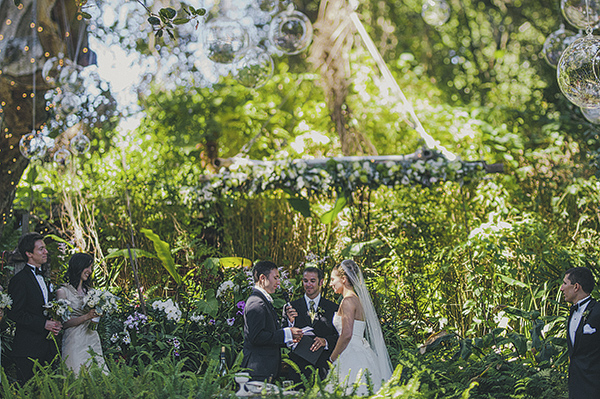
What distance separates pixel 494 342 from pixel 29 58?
5160 mm

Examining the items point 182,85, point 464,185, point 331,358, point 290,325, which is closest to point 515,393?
point 331,358

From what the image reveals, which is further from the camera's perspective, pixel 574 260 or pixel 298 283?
pixel 298 283

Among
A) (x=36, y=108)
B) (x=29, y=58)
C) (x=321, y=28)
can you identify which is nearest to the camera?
(x=29, y=58)

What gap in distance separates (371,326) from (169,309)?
6.38 feet

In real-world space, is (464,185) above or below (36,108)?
below

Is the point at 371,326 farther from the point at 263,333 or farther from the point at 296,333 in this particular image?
the point at 263,333

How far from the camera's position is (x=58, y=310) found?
177 inches

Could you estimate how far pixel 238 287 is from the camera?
5996 millimetres

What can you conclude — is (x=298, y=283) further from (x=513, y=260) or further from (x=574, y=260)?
(x=574, y=260)

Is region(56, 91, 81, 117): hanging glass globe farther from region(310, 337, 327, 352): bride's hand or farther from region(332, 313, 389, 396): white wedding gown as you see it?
region(332, 313, 389, 396): white wedding gown

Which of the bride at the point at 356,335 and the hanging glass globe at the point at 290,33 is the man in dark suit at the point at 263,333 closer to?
the bride at the point at 356,335

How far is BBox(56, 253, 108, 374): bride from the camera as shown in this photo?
4.70 metres

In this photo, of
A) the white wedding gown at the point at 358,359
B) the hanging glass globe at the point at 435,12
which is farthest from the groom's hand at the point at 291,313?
the hanging glass globe at the point at 435,12

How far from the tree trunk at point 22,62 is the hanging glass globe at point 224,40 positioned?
1.62 metres
